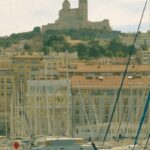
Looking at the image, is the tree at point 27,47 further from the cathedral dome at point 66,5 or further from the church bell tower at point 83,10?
the cathedral dome at point 66,5

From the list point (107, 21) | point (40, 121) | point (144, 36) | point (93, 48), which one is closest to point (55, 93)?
point (40, 121)

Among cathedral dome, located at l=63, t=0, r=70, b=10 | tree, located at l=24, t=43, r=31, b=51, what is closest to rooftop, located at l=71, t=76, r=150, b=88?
tree, located at l=24, t=43, r=31, b=51

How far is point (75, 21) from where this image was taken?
14400cm

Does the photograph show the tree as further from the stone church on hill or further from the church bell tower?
the church bell tower

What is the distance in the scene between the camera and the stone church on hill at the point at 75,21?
459 ft

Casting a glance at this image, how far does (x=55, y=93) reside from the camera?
54219mm

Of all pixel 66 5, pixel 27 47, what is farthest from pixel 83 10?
pixel 27 47

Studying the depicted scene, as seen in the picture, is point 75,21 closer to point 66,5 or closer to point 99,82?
point 66,5

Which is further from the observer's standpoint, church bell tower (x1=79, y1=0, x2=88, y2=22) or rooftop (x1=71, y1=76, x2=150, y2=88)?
church bell tower (x1=79, y1=0, x2=88, y2=22)

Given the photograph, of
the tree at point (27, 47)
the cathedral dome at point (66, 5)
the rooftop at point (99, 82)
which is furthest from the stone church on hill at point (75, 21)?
the rooftop at point (99, 82)

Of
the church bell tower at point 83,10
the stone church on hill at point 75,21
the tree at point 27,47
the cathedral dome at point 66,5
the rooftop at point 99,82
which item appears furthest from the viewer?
the cathedral dome at point 66,5

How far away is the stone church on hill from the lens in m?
140

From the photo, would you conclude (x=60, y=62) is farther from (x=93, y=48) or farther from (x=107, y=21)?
(x=107, y=21)

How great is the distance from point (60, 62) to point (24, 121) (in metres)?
33.1
